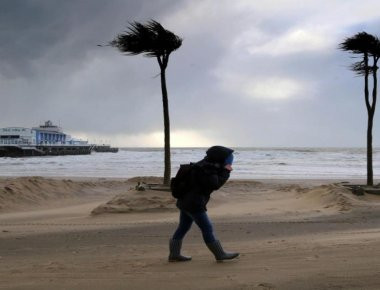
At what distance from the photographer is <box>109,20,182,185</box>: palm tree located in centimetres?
1297

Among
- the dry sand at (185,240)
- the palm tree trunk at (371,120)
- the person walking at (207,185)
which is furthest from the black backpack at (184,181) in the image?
the palm tree trunk at (371,120)

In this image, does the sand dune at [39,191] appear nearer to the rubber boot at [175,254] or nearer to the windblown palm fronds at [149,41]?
the windblown palm fronds at [149,41]

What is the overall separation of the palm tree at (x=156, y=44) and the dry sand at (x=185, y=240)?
2282 millimetres

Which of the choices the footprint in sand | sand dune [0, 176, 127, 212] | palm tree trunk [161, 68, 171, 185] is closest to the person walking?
the footprint in sand

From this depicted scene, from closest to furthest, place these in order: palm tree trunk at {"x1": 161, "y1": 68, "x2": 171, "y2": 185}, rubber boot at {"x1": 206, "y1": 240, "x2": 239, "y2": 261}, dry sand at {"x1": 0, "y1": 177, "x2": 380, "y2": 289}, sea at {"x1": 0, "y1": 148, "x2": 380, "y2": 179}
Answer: dry sand at {"x1": 0, "y1": 177, "x2": 380, "y2": 289} → rubber boot at {"x1": 206, "y1": 240, "x2": 239, "y2": 261} → palm tree trunk at {"x1": 161, "y1": 68, "x2": 171, "y2": 185} → sea at {"x1": 0, "y1": 148, "x2": 380, "y2": 179}

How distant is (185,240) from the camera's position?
8031 mm

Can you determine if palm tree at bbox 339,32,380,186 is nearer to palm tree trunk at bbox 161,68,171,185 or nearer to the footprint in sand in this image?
palm tree trunk at bbox 161,68,171,185

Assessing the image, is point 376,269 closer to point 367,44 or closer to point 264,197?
point 264,197

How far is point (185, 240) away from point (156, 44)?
21.7ft

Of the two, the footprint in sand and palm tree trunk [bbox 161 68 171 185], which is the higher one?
palm tree trunk [bbox 161 68 171 185]

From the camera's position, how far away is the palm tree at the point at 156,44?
1297 cm

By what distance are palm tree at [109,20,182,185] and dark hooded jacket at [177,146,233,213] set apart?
306 inches

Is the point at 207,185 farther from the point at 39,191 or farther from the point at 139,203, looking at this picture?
the point at 39,191

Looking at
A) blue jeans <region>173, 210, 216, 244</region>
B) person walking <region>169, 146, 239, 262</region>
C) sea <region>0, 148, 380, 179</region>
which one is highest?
person walking <region>169, 146, 239, 262</region>
